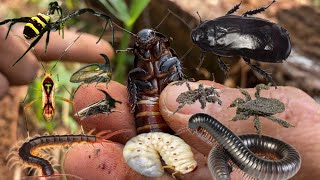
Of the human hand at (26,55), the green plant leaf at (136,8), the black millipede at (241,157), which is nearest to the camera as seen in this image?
the black millipede at (241,157)

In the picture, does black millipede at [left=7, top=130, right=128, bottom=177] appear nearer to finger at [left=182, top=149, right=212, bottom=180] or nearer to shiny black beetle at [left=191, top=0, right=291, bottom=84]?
finger at [left=182, top=149, right=212, bottom=180]

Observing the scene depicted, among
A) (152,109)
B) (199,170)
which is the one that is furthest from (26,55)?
(199,170)

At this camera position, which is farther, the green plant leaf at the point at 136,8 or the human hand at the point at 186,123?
the green plant leaf at the point at 136,8

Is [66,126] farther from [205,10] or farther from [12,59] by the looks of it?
[205,10]

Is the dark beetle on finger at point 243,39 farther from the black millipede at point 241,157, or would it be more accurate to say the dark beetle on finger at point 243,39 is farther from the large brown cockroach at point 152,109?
the black millipede at point 241,157

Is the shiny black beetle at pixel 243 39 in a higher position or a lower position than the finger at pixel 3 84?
higher

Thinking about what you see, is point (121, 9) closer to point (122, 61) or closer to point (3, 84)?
point (122, 61)

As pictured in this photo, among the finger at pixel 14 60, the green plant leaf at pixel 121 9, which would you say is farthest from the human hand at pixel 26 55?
the green plant leaf at pixel 121 9
